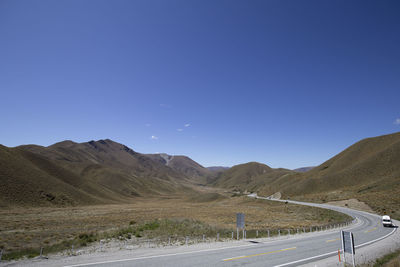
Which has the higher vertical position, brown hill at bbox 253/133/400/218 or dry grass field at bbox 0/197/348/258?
brown hill at bbox 253/133/400/218

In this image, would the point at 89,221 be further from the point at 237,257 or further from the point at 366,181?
the point at 366,181

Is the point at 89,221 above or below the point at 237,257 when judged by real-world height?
below

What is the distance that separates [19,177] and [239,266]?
294ft

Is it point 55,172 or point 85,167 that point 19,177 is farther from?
point 85,167

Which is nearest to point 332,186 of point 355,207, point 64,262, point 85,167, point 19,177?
point 355,207

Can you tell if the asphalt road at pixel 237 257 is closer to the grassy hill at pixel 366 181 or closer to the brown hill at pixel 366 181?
the grassy hill at pixel 366 181

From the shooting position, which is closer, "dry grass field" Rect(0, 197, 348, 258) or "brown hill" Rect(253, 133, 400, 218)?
"dry grass field" Rect(0, 197, 348, 258)

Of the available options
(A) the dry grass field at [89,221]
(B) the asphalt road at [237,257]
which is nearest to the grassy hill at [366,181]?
(A) the dry grass field at [89,221]

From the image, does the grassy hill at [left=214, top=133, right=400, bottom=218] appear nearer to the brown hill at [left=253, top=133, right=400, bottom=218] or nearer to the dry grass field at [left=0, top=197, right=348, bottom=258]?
the brown hill at [left=253, top=133, right=400, bottom=218]

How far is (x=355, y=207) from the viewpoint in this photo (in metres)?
57.2

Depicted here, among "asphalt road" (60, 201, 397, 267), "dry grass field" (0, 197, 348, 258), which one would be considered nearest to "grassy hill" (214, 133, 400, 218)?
"dry grass field" (0, 197, 348, 258)

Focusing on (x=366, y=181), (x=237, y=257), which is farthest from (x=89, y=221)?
(x=366, y=181)

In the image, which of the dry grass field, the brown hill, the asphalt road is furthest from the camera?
the brown hill

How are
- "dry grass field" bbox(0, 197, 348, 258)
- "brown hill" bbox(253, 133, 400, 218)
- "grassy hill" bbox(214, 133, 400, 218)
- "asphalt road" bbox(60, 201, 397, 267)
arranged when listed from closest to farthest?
"asphalt road" bbox(60, 201, 397, 267) < "dry grass field" bbox(0, 197, 348, 258) < "grassy hill" bbox(214, 133, 400, 218) < "brown hill" bbox(253, 133, 400, 218)
